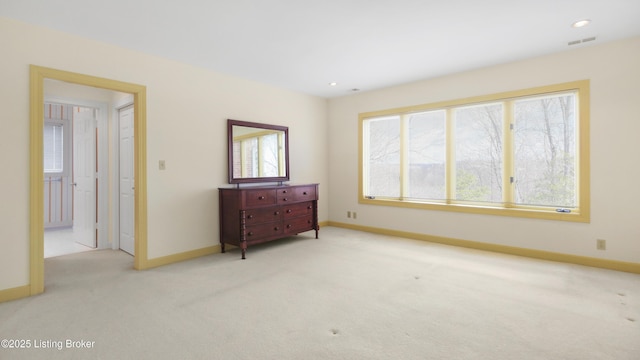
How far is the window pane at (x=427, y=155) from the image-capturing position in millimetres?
4742

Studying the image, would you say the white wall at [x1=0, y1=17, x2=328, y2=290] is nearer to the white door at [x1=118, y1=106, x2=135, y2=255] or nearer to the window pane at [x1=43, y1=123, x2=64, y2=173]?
the white door at [x1=118, y1=106, x2=135, y2=255]

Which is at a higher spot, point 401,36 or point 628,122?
point 401,36

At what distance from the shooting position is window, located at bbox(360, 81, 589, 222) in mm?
3717

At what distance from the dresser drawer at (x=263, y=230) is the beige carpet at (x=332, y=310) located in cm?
40

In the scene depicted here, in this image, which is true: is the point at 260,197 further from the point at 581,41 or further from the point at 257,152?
the point at 581,41

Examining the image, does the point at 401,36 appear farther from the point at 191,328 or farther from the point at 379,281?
the point at 191,328

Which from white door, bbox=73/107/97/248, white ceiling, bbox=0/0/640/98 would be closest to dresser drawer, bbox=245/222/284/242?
white ceiling, bbox=0/0/640/98

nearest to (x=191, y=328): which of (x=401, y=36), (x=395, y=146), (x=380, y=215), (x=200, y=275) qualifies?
(x=200, y=275)

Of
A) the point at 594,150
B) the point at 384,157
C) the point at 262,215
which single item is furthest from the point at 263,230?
the point at 594,150

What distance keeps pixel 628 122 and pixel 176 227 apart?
524 centimetres

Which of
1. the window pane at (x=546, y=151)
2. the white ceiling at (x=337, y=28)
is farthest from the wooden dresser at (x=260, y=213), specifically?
the window pane at (x=546, y=151)

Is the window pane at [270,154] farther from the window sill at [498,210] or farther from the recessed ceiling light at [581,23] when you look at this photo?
the recessed ceiling light at [581,23]

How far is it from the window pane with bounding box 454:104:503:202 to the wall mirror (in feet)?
8.81

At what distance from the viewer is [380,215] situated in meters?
5.36
